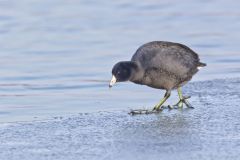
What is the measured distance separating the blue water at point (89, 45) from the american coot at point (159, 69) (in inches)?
10.6

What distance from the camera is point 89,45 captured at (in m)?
10.3

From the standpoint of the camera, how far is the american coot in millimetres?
7289

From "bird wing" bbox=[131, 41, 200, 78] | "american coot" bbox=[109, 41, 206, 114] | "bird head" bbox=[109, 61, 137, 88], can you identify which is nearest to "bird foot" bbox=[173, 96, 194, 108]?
"american coot" bbox=[109, 41, 206, 114]

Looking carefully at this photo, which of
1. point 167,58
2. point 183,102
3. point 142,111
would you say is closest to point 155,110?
point 142,111

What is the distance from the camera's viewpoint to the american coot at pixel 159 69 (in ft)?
23.9

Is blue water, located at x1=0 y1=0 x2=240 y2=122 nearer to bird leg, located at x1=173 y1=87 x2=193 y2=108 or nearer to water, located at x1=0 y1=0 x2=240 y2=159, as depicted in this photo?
water, located at x1=0 y1=0 x2=240 y2=159

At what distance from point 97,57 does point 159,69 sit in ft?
7.89

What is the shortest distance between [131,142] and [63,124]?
0.84m

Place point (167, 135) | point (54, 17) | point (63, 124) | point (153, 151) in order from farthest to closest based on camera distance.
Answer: point (54, 17) < point (63, 124) < point (167, 135) < point (153, 151)

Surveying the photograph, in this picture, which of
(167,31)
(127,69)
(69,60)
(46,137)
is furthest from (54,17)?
(46,137)

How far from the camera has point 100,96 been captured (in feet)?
26.3

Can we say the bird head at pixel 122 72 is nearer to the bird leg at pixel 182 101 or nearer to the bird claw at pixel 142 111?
the bird claw at pixel 142 111

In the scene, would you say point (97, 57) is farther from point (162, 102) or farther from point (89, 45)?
point (162, 102)

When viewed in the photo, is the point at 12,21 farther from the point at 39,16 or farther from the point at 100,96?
the point at 100,96
